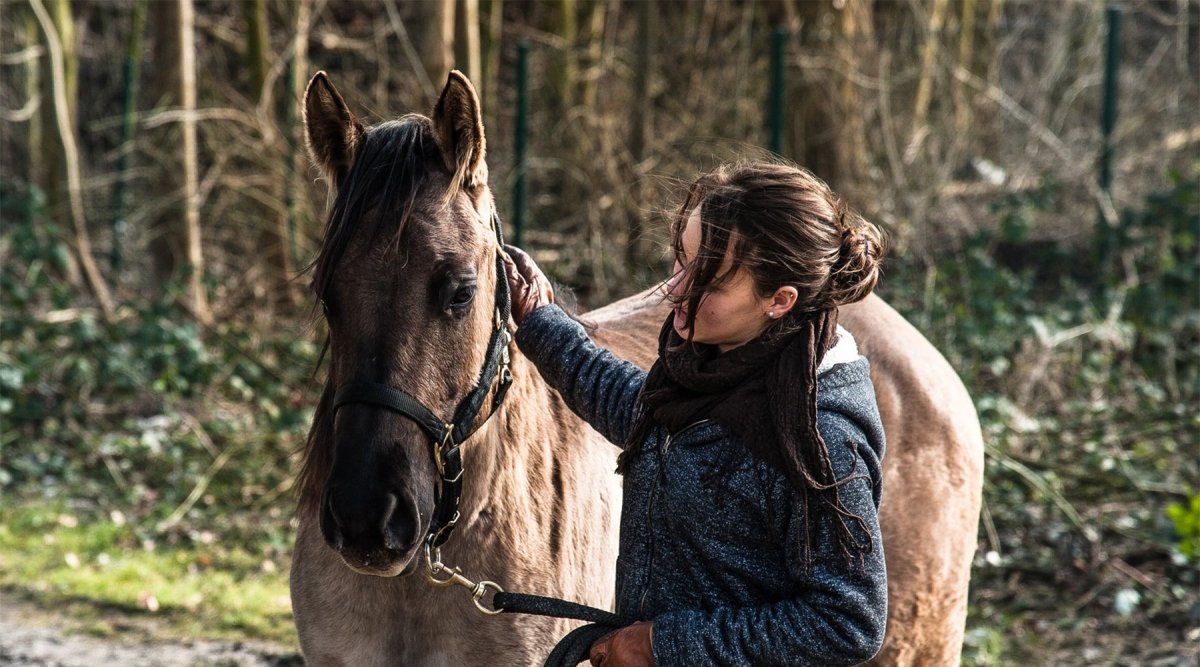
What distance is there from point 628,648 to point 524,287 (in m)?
0.92

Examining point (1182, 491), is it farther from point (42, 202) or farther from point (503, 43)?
point (503, 43)

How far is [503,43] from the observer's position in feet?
43.5

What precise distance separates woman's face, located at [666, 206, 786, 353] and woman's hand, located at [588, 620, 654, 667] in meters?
0.52

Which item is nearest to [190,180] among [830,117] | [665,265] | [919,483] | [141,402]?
[141,402]

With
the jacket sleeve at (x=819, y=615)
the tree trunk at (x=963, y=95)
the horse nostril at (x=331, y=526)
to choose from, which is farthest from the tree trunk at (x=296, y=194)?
the jacket sleeve at (x=819, y=615)

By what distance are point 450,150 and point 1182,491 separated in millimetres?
4365

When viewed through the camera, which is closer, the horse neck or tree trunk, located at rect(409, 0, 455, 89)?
the horse neck

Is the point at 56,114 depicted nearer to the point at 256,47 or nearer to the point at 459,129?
the point at 256,47

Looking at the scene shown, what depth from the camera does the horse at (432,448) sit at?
2.27 meters

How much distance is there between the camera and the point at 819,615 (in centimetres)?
202

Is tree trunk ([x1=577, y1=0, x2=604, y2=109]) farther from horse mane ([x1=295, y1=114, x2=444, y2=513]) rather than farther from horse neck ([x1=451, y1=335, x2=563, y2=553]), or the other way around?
horse mane ([x1=295, y1=114, x2=444, y2=513])

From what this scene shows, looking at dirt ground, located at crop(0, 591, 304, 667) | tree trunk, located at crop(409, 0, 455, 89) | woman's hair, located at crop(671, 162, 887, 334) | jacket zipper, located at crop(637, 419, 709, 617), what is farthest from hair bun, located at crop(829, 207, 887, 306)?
tree trunk, located at crop(409, 0, 455, 89)

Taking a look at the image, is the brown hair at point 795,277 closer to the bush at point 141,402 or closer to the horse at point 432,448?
Answer: the horse at point 432,448

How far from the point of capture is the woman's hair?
6.83ft
